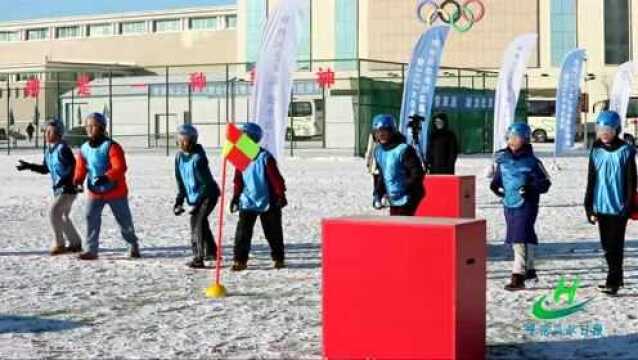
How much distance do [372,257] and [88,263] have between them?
5.72 m

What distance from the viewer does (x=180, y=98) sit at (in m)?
60.6

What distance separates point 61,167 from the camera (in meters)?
11.7

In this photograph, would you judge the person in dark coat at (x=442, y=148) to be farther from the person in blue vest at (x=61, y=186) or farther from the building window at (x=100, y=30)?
the building window at (x=100, y=30)

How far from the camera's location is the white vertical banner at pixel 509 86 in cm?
2364

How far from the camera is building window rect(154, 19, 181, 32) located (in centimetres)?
10638

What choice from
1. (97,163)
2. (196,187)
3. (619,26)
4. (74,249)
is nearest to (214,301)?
(196,187)

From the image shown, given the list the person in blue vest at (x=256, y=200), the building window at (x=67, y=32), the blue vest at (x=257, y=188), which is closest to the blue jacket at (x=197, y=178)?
the person in blue vest at (x=256, y=200)

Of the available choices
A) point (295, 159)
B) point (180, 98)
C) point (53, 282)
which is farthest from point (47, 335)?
point (180, 98)

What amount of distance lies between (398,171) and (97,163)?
11.5 feet

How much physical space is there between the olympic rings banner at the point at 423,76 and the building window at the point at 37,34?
98686 mm

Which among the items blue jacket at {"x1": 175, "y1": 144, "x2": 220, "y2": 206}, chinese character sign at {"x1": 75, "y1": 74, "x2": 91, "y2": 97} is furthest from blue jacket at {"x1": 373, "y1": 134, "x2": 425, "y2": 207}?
chinese character sign at {"x1": 75, "y1": 74, "x2": 91, "y2": 97}

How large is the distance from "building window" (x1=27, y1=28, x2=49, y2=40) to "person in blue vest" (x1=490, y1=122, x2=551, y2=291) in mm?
110918

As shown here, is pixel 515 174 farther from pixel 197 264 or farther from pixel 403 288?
pixel 197 264

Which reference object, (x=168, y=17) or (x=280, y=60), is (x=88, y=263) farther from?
(x=168, y=17)
